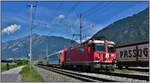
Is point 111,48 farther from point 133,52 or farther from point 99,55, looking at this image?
point 133,52

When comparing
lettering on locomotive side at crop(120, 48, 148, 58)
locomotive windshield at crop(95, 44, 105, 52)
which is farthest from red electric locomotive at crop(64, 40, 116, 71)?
lettering on locomotive side at crop(120, 48, 148, 58)

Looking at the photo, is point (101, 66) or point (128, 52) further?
point (128, 52)

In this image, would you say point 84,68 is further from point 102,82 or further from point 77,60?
point 102,82

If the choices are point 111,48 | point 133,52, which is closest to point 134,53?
point 133,52

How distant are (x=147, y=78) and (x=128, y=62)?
23833 millimetres

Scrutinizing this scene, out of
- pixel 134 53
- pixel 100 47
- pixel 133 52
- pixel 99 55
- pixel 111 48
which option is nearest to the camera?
pixel 99 55

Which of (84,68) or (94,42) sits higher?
(94,42)

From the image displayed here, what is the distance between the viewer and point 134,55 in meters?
43.8

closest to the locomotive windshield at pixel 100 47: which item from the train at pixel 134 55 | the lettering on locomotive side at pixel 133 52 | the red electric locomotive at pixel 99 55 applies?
the red electric locomotive at pixel 99 55

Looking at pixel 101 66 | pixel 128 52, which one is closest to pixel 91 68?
pixel 101 66

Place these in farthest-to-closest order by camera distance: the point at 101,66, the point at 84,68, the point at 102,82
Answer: the point at 84,68, the point at 101,66, the point at 102,82

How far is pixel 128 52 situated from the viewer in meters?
45.8

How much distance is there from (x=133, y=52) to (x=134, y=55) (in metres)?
0.47

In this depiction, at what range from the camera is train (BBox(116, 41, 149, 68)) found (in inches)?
1601
